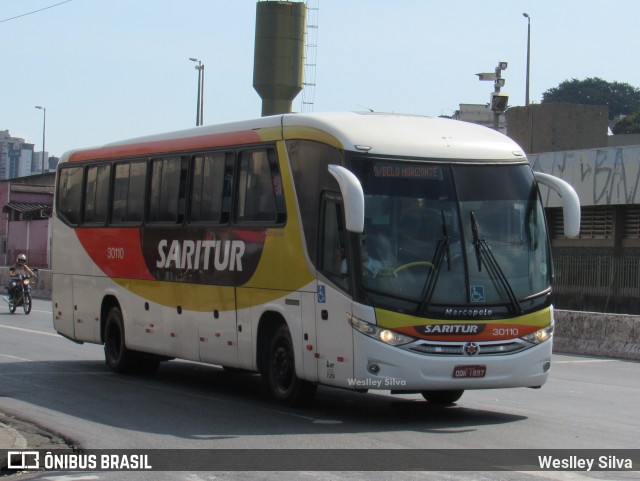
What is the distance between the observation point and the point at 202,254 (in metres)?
14.6

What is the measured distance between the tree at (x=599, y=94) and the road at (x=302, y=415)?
416 ft

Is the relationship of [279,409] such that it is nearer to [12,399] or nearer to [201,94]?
[12,399]

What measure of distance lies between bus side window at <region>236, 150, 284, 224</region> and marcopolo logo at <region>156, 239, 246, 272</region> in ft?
1.38

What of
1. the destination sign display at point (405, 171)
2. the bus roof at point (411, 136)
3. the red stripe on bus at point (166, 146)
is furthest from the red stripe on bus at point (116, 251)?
the destination sign display at point (405, 171)

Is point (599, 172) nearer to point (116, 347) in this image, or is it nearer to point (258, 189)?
point (116, 347)

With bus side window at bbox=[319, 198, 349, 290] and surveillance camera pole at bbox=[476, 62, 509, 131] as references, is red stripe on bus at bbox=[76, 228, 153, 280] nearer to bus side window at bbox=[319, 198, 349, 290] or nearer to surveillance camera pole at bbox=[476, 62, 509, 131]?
bus side window at bbox=[319, 198, 349, 290]

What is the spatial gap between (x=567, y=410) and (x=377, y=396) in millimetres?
2582

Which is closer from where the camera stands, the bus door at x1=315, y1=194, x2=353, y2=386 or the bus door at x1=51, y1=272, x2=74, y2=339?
the bus door at x1=315, y1=194, x2=353, y2=386

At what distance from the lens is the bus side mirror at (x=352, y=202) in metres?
11.0

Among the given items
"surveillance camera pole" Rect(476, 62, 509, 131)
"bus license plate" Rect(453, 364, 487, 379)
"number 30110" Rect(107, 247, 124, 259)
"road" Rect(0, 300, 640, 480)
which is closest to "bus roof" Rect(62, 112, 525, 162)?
"bus license plate" Rect(453, 364, 487, 379)

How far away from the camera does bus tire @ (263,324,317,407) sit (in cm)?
1263

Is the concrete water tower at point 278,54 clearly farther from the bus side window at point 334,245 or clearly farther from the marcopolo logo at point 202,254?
the bus side window at point 334,245

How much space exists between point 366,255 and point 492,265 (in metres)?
1.35

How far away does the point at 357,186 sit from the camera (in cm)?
1108
